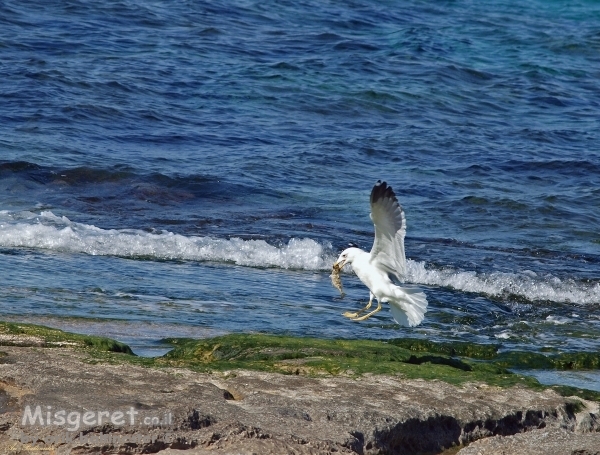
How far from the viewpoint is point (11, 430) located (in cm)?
483

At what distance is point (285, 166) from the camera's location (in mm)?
15102

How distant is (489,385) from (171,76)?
13200mm

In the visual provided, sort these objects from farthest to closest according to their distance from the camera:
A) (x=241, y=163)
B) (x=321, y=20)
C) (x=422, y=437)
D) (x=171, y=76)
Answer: (x=321, y=20) < (x=171, y=76) < (x=241, y=163) < (x=422, y=437)

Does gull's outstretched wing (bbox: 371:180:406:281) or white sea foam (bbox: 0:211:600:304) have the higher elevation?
gull's outstretched wing (bbox: 371:180:406:281)

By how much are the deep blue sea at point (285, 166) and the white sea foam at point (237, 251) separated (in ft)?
0.11

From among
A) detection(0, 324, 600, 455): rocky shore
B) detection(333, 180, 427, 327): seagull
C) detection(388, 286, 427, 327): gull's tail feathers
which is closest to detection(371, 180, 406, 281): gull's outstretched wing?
detection(333, 180, 427, 327): seagull

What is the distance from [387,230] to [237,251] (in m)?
4.24

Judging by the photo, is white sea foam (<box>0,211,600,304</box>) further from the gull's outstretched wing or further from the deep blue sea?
the gull's outstretched wing

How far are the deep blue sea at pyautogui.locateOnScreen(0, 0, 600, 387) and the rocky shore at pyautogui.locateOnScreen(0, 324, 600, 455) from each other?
1.49 meters

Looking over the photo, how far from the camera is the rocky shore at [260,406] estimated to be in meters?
4.86

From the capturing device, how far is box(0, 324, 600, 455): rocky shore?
486 cm

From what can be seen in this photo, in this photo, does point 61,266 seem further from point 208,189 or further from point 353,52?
point 353,52

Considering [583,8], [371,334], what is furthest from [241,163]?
[583,8]

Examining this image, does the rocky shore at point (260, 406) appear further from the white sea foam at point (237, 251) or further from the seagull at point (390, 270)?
the white sea foam at point (237, 251)
